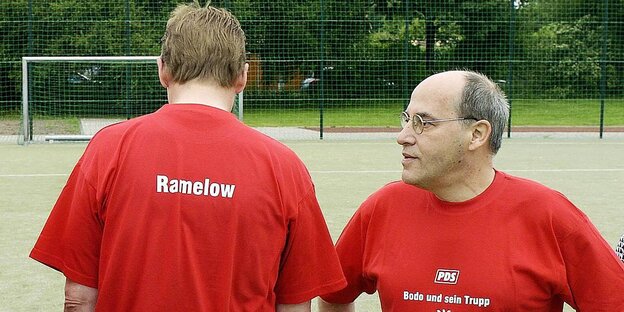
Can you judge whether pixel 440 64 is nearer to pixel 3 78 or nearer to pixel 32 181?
pixel 3 78

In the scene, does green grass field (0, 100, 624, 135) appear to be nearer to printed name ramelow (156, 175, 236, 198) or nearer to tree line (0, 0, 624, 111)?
tree line (0, 0, 624, 111)

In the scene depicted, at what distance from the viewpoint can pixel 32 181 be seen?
1132 centimetres

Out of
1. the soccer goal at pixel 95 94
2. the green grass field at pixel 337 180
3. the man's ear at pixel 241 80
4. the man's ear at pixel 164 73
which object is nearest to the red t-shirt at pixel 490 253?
the man's ear at pixel 241 80

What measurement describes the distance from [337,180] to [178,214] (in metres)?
9.15

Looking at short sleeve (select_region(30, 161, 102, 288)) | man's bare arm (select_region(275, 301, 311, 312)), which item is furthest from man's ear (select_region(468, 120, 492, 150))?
short sleeve (select_region(30, 161, 102, 288))

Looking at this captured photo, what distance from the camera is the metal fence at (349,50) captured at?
758 inches

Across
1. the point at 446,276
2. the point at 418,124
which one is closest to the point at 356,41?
the point at 418,124

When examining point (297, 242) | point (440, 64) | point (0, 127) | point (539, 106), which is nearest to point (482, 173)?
point (297, 242)

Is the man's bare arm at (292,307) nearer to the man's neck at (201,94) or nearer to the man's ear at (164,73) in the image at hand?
the man's neck at (201,94)

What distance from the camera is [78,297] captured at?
2.47 m

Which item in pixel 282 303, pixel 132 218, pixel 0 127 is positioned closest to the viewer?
pixel 132 218

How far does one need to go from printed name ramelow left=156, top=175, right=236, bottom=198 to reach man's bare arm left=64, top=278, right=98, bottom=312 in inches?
13.6

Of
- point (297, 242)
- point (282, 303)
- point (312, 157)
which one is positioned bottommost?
point (312, 157)

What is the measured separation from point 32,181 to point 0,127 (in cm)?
776
